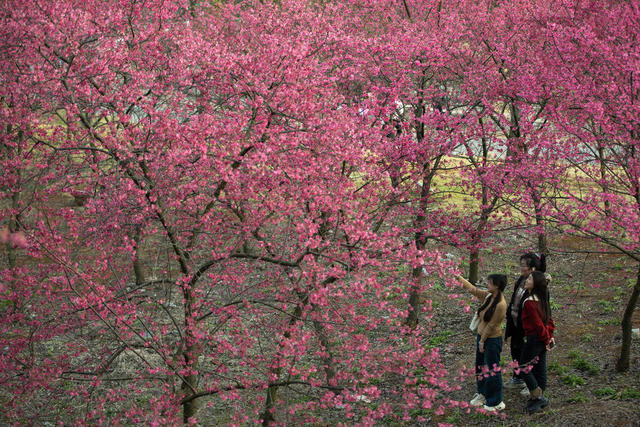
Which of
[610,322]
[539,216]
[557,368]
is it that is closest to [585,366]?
[557,368]

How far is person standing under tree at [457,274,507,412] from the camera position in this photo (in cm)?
673

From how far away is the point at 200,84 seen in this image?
7578 millimetres

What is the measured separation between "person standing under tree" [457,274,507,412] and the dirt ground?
1.13 feet

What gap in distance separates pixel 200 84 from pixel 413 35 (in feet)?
15.7

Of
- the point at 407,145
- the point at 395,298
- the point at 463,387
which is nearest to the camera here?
the point at 463,387

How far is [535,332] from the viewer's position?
21.9 ft

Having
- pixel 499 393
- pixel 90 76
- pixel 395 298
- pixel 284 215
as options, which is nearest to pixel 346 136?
pixel 284 215

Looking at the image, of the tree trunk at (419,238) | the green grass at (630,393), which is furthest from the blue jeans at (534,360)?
the tree trunk at (419,238)

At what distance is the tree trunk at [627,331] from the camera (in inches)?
285

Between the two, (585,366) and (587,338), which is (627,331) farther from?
(587,338)

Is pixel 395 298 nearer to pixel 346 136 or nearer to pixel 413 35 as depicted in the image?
pixel 413 35

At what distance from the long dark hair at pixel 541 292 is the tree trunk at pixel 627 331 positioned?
1.36m

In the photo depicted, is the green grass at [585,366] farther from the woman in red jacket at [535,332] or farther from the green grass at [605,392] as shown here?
the woman in red jacket at [535,332]

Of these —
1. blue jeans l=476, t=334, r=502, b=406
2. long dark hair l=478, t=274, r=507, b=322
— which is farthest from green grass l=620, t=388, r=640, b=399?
long dark hair l=478, t=274, r=507, b=322
